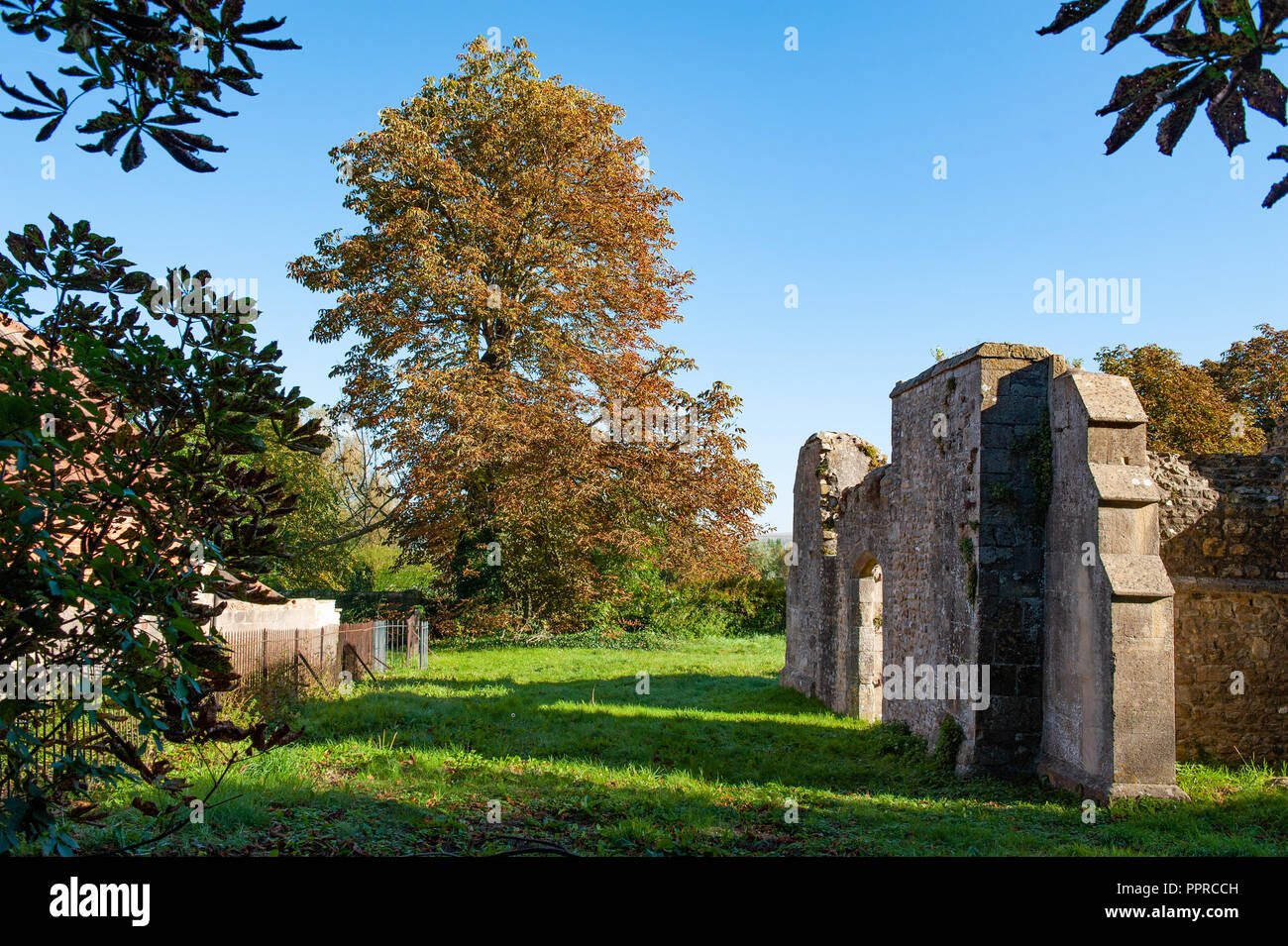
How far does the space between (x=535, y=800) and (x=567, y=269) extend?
17.9 meters

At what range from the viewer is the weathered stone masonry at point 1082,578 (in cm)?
761

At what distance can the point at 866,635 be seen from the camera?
13.0 meters

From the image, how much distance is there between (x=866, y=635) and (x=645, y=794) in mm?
6109

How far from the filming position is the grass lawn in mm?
6305

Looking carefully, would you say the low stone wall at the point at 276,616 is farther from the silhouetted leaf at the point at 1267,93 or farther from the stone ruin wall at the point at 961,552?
the silhouetted leaf at the point at 1267,93

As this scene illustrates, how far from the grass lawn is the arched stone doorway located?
0.63m

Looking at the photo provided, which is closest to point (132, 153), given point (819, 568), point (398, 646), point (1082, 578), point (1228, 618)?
point (1082, 578)

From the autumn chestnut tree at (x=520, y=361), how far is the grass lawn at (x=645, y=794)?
9443 millimetres

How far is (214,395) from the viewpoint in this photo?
370cm

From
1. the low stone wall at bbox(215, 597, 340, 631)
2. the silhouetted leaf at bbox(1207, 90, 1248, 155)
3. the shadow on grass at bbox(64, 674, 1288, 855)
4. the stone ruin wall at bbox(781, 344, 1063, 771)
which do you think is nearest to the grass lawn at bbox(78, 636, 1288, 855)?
the shadow on grass at bbox(64, 674, 1288, 855)

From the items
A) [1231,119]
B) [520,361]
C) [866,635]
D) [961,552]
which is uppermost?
[520,361]

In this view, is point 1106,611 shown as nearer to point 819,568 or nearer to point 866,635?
point 866,635

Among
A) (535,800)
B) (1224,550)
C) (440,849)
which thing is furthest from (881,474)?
(440,849)

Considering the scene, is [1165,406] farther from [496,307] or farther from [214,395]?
[214,395]
